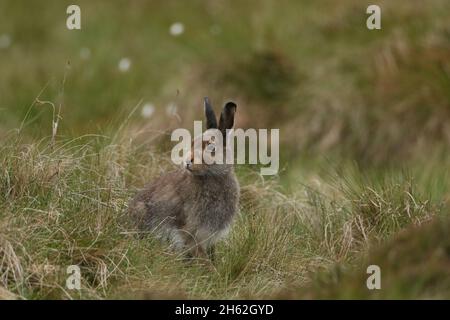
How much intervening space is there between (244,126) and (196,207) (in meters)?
5.88

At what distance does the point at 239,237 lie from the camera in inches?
350

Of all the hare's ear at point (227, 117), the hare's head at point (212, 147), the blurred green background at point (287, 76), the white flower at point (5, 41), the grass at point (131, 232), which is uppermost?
the white flower at point (5, 41)

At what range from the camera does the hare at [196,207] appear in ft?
28.8

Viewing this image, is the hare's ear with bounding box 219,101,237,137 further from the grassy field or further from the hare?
the grassy field

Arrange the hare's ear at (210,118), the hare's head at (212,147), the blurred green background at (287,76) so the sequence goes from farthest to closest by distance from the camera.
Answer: the blurred green background at (287,76), the hare's ear at (210,118), the hare's head at (212,147)

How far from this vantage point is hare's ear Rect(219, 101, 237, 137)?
873 centimetres

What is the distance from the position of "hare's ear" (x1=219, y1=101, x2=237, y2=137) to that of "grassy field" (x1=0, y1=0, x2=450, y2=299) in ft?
2.68

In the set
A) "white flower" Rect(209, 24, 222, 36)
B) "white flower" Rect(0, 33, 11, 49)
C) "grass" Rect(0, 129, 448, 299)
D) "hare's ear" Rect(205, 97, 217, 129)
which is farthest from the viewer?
"white flower" Rect(0, 33, 11, 49)

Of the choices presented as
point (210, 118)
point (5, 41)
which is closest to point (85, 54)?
point (5, 41)

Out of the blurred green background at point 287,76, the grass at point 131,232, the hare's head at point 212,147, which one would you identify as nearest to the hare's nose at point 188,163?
the hare's head at point 212,147

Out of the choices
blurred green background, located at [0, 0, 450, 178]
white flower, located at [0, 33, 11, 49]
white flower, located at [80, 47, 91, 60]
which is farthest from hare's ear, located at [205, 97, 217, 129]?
white flower, located at [0, 33, 11, 49]

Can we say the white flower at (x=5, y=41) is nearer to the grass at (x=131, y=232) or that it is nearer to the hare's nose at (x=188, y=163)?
the grass at (x=131, y=232)

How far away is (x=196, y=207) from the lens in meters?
8.84
